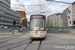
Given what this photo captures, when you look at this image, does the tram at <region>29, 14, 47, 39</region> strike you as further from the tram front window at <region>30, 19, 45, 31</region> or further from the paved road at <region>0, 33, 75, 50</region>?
the paved road at <region>0, 33, 75, 50</region>

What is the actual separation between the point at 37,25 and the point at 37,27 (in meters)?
0.26

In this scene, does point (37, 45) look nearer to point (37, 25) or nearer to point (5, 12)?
point (37, 25)

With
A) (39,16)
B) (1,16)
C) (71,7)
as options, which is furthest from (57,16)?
(39,16)

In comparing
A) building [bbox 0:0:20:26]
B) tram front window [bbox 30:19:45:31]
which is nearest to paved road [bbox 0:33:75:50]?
tram front window [bbox 30:19:45:31]

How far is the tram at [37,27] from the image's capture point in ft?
36.0

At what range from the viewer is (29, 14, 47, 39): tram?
11.0 m

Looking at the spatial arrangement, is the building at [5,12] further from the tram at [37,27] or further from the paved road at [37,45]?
the paved road at [37,45]

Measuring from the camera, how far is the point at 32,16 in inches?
468

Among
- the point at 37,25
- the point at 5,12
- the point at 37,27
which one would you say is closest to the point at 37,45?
the point at 37,27

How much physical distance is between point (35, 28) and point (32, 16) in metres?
1.76

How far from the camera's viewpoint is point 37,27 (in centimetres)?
1123

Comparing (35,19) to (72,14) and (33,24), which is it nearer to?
(33,24)

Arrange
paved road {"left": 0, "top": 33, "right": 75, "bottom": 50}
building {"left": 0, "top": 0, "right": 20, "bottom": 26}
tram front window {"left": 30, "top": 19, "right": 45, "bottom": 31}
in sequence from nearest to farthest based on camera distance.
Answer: paved road {"left": 0, "top": 33, "right": 75, "bottom": 50} < tram front window {"left": 30, "top": 19, "right": 45, "bottom": 31} < building {"left": 0, "top": 0, "right": 20, "bottom": 26}

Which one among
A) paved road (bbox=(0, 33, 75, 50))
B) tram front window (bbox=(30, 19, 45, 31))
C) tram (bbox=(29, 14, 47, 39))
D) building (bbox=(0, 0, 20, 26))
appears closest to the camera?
paved road (bbox=(0, 33, 75, 50))
